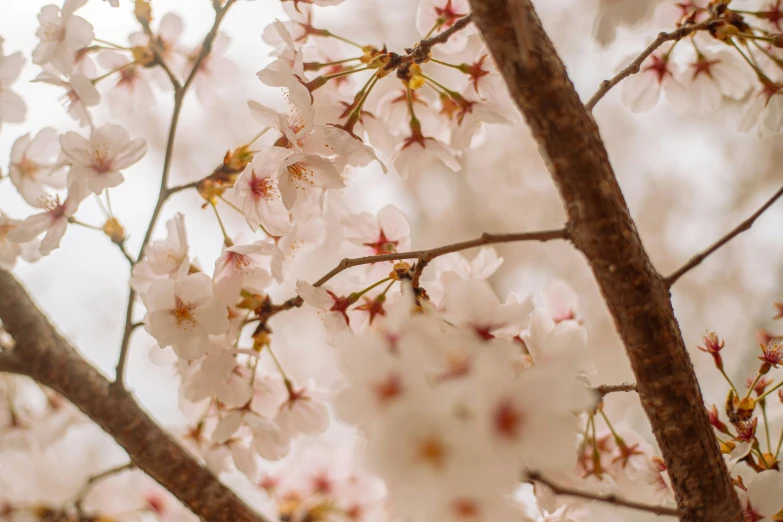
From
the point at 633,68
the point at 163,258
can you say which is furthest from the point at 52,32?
the point at 633,68

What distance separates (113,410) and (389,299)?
29 cm

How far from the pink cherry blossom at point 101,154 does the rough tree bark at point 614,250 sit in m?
0.34

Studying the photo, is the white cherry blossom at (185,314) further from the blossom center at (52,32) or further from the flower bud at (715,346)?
the flower bud at (715,346)

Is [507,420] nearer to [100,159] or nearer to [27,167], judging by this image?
[100,159]

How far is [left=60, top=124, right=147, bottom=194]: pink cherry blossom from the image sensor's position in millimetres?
522

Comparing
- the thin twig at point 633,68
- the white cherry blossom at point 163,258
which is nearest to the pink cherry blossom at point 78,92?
the white cherry blossom at point 163,258

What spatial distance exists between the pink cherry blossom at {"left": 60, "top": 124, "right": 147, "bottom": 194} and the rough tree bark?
13.5 inches

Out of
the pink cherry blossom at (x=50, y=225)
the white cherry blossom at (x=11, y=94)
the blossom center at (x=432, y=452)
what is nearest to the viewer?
the blossom center at (x=432, y=452)

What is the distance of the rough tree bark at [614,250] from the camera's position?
35cm

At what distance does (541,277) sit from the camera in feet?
5.74

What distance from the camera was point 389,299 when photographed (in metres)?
0.54

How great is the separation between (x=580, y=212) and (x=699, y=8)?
37 cm

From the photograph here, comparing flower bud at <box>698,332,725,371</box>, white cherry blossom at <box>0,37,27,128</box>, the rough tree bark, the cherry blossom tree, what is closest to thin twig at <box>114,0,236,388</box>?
the cherry blossom tree

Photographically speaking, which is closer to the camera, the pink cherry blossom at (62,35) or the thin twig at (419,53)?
the thin twig at (419,53)
